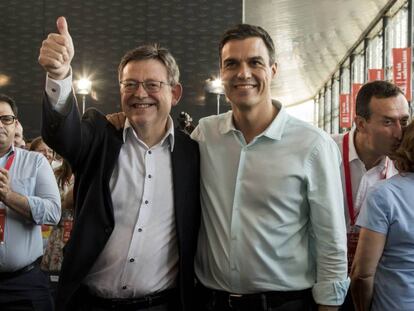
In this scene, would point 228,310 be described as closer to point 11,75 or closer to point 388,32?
point 11,75

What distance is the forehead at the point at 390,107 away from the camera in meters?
2.43

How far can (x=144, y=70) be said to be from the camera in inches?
73.9

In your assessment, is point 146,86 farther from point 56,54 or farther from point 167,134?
point 56,54

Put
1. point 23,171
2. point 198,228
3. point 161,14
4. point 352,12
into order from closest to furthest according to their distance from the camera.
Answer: point 198,228 → point 23,171 → point 161,14 → point 352,12

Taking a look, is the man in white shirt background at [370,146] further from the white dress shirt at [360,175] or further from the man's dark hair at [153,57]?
the man's dark hair at [153,57]

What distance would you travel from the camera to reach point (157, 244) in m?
1.83

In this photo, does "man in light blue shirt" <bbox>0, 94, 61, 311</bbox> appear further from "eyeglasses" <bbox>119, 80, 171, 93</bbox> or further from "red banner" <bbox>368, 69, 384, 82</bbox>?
"red banner" <bbox>368, 69, 384, 82</bbox>

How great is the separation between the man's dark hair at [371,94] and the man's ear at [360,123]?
2 centimetres

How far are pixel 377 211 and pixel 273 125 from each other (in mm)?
498

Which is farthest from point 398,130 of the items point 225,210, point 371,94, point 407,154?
point 225,210

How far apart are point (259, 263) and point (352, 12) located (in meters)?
14.1

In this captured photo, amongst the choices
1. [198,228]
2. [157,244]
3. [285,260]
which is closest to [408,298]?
[285,260]

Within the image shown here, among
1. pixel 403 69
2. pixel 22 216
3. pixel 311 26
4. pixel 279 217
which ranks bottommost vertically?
pixel 22 216

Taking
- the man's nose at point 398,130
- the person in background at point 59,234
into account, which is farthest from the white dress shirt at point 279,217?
the person in background at point 59,234
